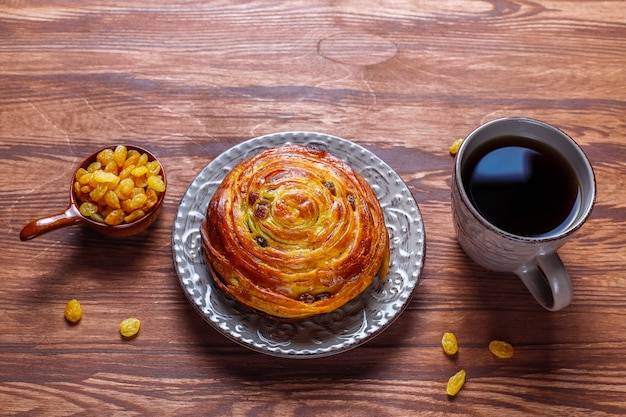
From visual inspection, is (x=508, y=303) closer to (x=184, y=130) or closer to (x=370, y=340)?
(x=370, y=340)

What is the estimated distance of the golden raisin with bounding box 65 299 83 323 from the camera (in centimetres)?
143

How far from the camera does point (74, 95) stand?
168 centimetres

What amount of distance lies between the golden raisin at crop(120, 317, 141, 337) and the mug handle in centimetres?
79

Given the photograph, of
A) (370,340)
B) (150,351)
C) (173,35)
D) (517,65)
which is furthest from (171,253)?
(517,65)

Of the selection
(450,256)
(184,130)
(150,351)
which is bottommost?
(150,351)

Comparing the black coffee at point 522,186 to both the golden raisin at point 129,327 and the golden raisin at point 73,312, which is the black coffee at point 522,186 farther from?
the golden raisin at point 73,312

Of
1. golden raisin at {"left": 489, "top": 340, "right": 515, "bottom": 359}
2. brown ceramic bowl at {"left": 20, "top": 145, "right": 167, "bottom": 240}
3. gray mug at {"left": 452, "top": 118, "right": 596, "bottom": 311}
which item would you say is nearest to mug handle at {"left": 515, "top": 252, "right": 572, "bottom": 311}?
gray mug at {"left": 452, "top": 118, "right": 596, "bottom": 311}

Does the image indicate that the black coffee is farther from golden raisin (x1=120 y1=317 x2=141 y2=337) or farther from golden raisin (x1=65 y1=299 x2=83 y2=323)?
golden raisin (x1=65 y1=299 x2=83 y2=323)

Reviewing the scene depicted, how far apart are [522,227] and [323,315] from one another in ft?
1.39

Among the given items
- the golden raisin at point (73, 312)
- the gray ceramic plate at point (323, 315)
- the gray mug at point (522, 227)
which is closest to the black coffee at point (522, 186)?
the gray mug at point (522, 227)

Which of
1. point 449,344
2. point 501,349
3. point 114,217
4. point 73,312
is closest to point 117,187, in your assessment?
point 114,217

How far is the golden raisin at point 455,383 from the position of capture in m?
1.40

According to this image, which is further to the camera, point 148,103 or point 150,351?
point 148,103

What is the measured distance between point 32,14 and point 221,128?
0.61m
